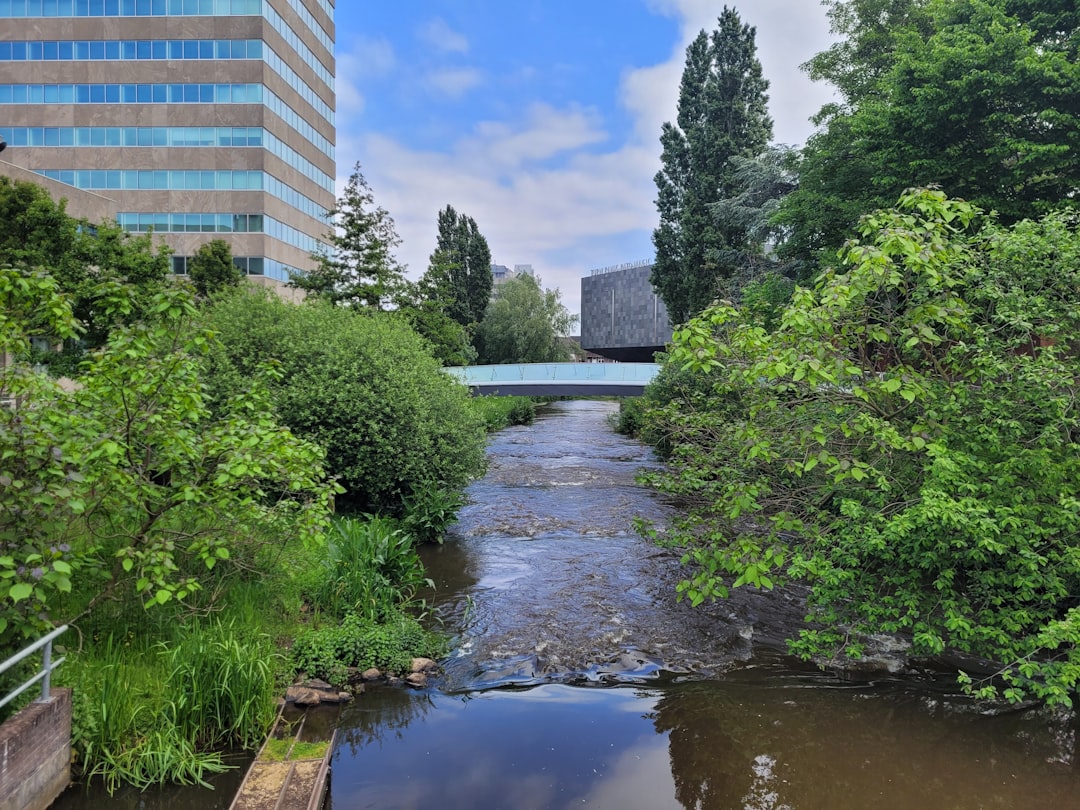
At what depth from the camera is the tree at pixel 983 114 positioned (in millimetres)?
13867

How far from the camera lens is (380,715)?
7.09 meters

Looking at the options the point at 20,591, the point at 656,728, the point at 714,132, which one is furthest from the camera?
the point at 714,132

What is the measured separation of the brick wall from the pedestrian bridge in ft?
81.1

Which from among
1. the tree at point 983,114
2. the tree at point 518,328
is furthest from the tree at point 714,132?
the tree at point 518,328

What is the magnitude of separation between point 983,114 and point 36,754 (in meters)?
18.3

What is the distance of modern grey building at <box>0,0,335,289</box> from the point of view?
145 feet

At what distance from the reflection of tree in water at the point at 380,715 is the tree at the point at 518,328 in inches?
1831

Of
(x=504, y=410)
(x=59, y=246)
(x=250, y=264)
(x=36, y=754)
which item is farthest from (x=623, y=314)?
(x=36, y=754)

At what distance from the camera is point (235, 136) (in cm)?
4500

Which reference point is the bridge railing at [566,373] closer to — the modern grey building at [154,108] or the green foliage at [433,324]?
the green foliage at [433,324]

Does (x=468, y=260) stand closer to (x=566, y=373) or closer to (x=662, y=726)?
(x=566, y=373)

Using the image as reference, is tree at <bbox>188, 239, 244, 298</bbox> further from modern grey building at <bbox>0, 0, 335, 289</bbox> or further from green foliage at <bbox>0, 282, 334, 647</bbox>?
green foliage at <bbox>0, 282, 334, 647</bbox>

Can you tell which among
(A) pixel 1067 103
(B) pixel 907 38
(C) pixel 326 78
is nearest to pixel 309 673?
(A) pixel 1067 103

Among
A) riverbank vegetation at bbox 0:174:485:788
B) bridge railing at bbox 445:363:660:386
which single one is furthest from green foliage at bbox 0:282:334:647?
bridge railing at bbox 445:363:660:386
